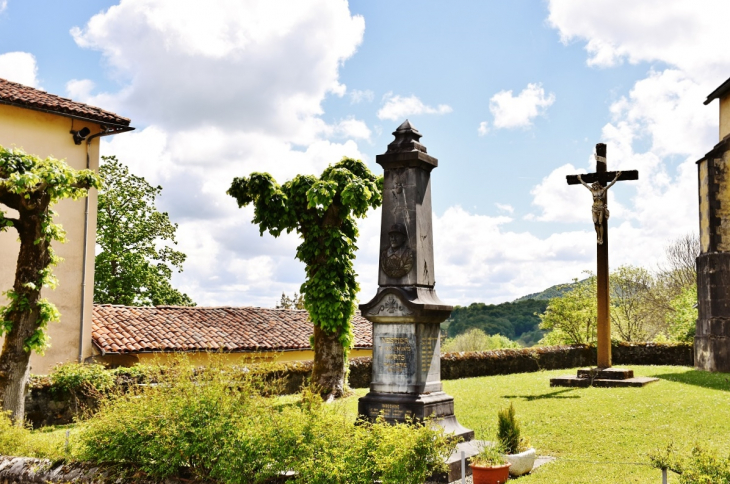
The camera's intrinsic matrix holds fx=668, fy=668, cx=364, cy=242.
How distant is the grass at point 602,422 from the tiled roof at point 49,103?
8.84 m

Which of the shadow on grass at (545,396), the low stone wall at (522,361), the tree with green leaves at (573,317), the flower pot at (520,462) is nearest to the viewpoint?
the flower pot at (520,462)

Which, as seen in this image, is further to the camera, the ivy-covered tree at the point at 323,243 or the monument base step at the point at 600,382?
the ivy-covered tree at the point at 323,243

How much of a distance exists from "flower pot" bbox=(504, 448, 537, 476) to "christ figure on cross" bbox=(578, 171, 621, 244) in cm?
928

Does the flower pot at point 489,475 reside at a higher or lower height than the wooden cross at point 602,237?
lower

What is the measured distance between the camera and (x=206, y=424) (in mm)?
8102

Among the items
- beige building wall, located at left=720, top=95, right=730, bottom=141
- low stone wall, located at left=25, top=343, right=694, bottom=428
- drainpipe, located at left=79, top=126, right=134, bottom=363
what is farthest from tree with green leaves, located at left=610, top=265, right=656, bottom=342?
drainpipe, located at left=79, top=126, right=134, bottom=363

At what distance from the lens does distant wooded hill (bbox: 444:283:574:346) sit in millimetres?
56969

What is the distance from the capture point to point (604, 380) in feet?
53.7

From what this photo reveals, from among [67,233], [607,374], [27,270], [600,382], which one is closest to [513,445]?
[600,382]

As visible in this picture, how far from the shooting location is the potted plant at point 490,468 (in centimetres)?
833

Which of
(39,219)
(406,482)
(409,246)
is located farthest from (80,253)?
(406,482)

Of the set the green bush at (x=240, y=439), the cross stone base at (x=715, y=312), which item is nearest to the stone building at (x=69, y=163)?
the green bush at (x=240, y=439)

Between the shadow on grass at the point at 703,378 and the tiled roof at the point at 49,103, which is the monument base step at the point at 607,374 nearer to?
Result: the shadow on grass at the point at 703,378

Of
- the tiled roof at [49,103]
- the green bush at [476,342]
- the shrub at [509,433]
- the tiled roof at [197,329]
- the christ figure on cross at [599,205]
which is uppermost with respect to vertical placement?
the tiled roof at [49,103]
